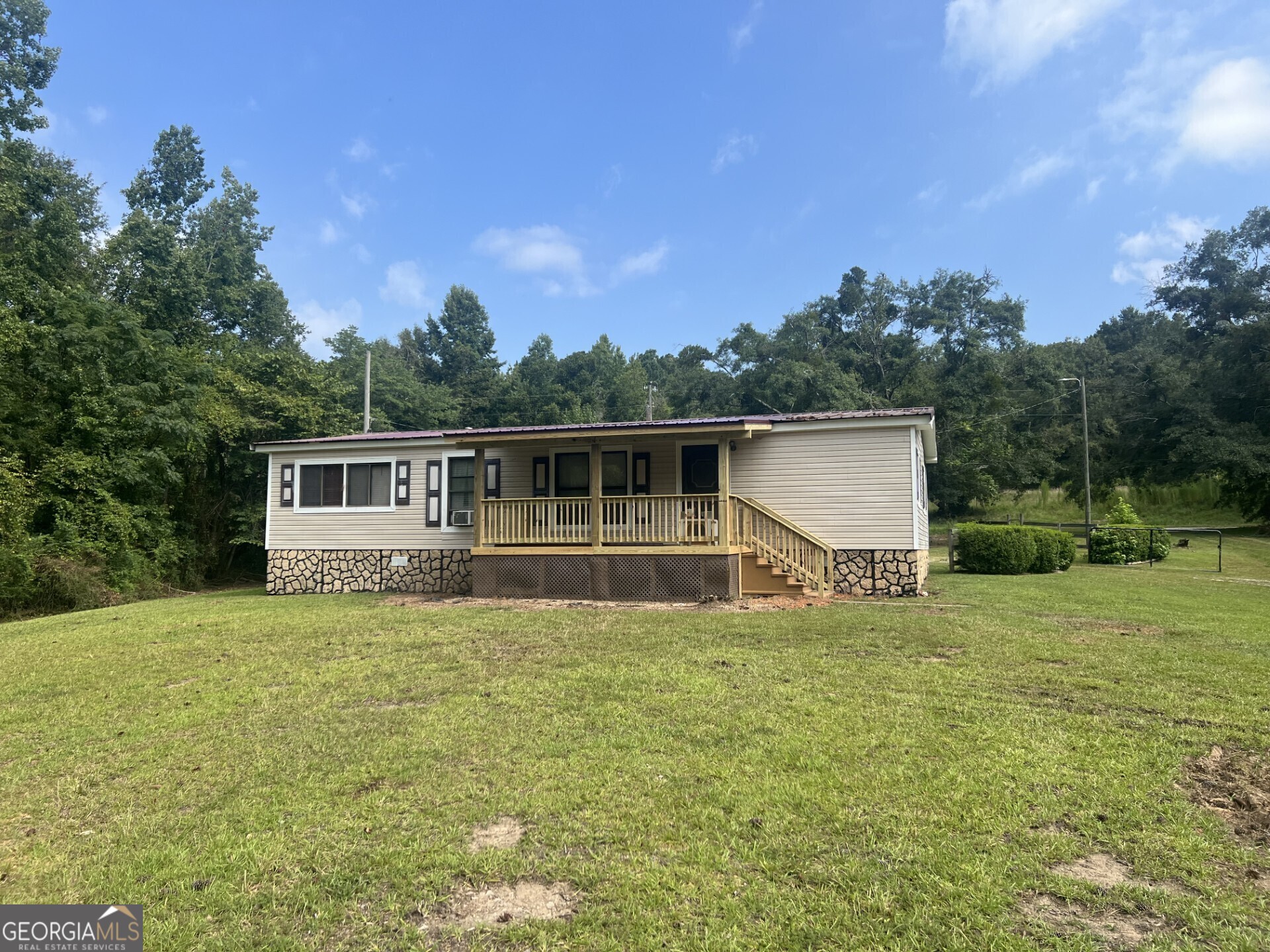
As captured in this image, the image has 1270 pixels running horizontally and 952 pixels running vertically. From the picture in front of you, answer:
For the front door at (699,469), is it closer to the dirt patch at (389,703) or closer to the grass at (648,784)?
the grass at (648,784)

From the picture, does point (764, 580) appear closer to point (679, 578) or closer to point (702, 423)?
point (679, 578)

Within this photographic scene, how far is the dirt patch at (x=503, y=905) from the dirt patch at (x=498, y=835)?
0.28 metres

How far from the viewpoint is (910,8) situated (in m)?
15.0

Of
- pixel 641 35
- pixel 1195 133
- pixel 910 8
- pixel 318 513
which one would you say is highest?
pixel 641 35

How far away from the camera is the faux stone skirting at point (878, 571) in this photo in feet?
36.0

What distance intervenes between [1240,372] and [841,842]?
4003 cm

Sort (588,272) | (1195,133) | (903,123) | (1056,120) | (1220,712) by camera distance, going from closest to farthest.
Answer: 1. (1220,712)
2. (1195,133)
3. (1056,120)
4. (903,123)
5. (588,272)

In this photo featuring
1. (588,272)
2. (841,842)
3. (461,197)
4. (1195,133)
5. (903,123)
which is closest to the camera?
(841,842)

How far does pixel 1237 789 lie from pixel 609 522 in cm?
934

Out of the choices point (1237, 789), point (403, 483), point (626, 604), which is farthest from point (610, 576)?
point (1237, 789)

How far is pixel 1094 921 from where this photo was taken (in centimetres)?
223

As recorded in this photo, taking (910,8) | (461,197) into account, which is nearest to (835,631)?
(910,8)

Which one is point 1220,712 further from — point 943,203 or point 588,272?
point 588,272

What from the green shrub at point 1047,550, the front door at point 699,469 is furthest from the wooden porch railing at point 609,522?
the green shrub at point 1047,550
